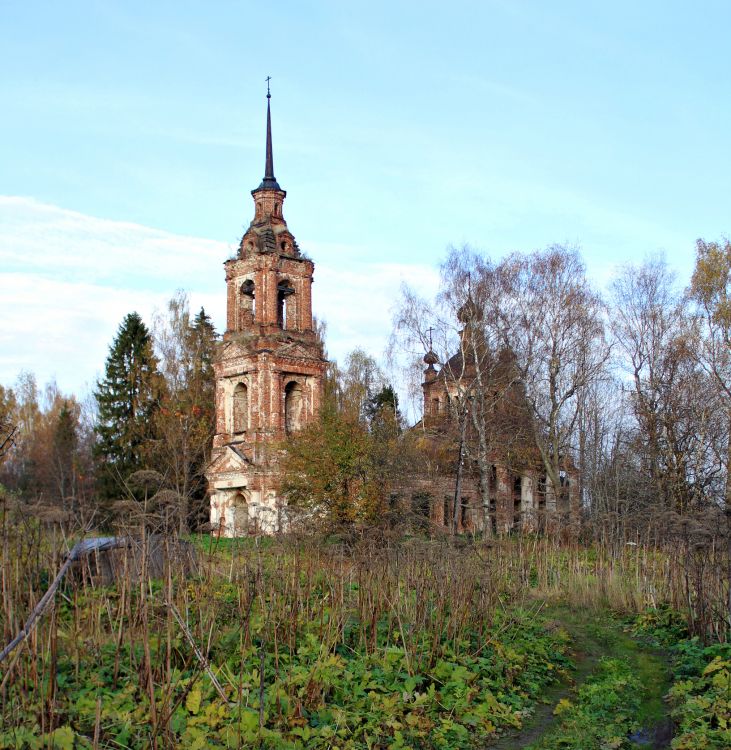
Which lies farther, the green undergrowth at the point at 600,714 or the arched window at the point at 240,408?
the arched window at the point at 240,408

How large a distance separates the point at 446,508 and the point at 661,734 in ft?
83.0

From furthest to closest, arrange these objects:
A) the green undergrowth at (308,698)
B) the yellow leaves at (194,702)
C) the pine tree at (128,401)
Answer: the pine tree at (128,401), the yellow leaves at (194,702), the green undergrowth at (308,698)

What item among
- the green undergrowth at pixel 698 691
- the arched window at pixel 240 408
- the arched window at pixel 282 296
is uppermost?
the arched window at pixel 282 296

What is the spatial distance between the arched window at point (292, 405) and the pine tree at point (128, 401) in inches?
275

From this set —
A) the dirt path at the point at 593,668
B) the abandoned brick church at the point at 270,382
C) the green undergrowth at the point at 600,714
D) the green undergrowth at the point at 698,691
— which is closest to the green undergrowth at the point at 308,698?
the dirt path at the point at 593,668

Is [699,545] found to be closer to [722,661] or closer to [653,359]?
[722,661]

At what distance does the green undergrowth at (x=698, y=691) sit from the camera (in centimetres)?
626

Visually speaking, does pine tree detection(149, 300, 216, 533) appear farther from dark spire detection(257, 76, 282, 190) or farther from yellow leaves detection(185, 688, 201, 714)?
yellow leaves detection(185, 688, 201, 714)

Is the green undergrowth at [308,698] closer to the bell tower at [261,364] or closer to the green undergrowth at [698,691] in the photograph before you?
the green undergrowth at [698,691]

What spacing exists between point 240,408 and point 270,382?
6.55 ft

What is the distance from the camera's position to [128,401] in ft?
120

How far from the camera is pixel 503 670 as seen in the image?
8453 mm

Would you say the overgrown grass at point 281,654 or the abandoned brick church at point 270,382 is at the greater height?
the abandoned brick church at point 270,382

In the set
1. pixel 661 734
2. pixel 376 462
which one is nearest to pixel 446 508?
pixel 376 462
